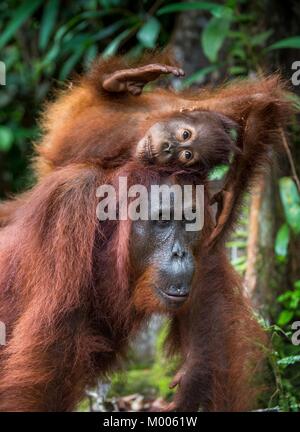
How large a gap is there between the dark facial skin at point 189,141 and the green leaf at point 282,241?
2.88ft

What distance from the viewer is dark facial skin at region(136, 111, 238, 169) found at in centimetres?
312

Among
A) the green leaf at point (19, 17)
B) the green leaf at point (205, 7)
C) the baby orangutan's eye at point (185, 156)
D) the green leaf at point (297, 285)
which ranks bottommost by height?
the green leaf at point (297, 285)

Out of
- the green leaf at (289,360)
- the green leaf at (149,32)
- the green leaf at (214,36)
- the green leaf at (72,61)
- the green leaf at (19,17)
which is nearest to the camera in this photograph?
the green leaf at (289,360)

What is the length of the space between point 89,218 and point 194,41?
2.87 m

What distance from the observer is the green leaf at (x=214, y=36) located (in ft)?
14.1

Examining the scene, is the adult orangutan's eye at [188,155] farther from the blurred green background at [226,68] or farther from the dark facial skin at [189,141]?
the blurred green background at [226,68]

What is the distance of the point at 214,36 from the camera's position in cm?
439

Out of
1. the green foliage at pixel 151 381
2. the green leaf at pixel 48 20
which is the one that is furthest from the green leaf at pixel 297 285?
the green leaf at pixel 48 20

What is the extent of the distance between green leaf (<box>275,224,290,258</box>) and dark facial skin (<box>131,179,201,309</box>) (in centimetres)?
106

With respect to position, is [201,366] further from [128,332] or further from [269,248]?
[269,248]

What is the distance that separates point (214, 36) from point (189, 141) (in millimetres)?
1439

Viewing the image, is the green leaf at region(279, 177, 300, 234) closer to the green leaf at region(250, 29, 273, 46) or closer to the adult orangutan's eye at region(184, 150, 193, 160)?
the green leaf at region(250, 29, 273, 46)

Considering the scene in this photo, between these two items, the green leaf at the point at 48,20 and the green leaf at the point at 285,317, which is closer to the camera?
the green leaf at the point at 285,317

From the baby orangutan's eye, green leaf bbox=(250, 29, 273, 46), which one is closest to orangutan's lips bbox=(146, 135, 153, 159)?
the baby orangutan's eye
